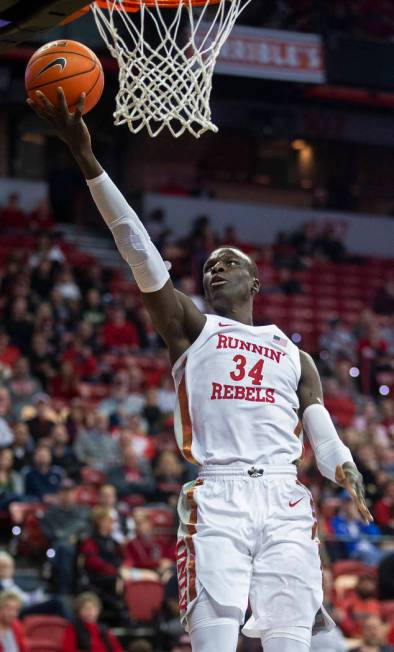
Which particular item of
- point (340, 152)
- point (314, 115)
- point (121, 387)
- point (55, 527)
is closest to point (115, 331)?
point (121, 387)

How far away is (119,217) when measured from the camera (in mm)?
4801

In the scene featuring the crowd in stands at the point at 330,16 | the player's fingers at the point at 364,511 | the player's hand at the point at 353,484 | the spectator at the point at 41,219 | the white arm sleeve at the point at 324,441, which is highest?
the crowd in stands at the point at 330,16

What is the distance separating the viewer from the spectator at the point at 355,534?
1179cm

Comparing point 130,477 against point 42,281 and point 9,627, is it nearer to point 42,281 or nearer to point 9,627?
point 9,627

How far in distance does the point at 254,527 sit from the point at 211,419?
1.47 feet

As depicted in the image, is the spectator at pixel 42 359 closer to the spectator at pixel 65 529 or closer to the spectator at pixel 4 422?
the spectator at pixel 4 422

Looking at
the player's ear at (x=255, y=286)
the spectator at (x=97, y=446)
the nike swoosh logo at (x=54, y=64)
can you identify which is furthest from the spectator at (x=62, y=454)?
the nike swoosh logo at (x=54, y=64)

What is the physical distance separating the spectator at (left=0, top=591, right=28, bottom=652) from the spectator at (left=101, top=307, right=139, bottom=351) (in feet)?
23.8

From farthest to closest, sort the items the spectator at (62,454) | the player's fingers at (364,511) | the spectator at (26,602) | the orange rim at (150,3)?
the spectator at (62,454) < the spectator at (26,602) < the orange rim at (150,3) < the player's fingers at (364,511)

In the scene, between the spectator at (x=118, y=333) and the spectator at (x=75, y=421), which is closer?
the spectator at (x=75, y=421)

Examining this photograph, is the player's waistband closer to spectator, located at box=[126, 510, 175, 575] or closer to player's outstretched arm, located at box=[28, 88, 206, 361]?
player's outstretched arm, located at box=[28, 88, 206, 361]

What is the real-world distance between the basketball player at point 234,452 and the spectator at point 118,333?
36.2 ft

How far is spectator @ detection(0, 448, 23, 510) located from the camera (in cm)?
1081

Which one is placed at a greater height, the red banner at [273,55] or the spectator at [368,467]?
the red banner at [273,55]
